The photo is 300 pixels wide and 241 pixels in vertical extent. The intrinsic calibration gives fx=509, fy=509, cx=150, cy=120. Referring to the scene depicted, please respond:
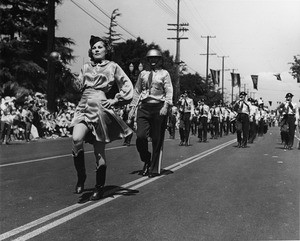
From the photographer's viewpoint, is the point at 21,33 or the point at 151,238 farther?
the point at 21,33

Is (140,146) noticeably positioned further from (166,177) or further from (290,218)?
(290,218)

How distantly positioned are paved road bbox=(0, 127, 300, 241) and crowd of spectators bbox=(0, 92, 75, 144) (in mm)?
8544

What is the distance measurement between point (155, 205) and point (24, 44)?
3062 centimetres

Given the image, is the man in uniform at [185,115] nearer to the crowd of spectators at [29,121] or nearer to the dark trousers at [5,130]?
the crowd of spectators at [29,121]

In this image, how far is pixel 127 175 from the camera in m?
8.62

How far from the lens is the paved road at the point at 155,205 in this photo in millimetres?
4648

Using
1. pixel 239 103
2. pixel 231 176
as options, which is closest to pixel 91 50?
pixel 231 176

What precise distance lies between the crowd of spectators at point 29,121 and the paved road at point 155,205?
854 cm

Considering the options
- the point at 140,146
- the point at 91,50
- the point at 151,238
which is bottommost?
the point at 151,238

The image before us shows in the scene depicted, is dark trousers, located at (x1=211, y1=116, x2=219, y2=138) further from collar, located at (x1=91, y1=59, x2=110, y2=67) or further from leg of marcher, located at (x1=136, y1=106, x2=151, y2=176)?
collar, located at (x1=91, y1=59, x2=110, y2=67)

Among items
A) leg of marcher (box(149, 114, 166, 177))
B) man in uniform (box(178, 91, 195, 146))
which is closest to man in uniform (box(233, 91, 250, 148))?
man in uniform (box(178, 91, 195, 146))

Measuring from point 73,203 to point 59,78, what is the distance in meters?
34.6

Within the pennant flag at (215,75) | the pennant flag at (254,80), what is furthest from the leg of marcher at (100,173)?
the pennant flag at (254,80)

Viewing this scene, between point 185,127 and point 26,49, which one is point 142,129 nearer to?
point 185,127
